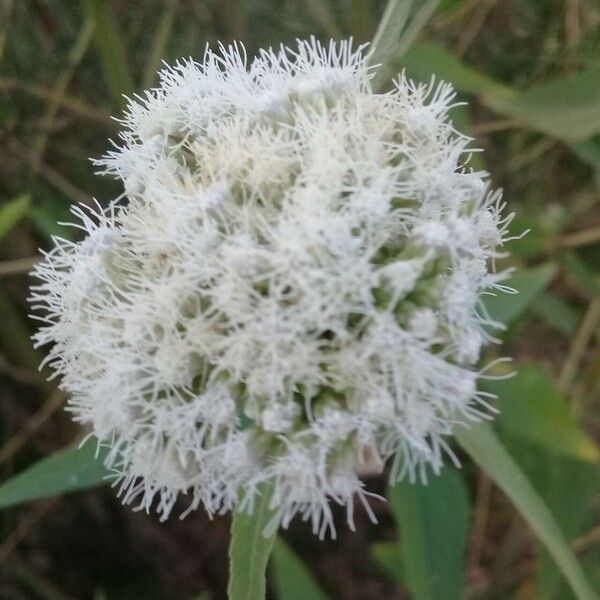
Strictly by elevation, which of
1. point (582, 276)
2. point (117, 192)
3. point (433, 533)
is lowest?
point (433, 533)

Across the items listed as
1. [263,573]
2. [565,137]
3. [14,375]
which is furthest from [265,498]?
[14,375]

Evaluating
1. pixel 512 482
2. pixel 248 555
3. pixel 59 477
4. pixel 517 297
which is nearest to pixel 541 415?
pixel 517 297

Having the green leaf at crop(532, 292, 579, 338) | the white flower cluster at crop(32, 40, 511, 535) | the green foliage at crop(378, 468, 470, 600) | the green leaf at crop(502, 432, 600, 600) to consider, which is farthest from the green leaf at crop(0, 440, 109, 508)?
the green leaf at crop(532, 292, 579, 338)

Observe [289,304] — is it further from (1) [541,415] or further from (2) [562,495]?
(2) [562,495]

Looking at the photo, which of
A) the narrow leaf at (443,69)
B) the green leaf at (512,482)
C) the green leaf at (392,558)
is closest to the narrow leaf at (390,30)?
the narrow leaf at (443,69)

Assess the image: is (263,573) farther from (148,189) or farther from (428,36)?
(428,36)

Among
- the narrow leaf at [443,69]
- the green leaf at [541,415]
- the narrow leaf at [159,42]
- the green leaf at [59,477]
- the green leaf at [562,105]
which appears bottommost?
the green leaf at [59,477]

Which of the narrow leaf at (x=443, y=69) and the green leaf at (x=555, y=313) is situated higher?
the narrow leaf at (x=443, y=69)

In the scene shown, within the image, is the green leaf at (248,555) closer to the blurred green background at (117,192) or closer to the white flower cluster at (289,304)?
the white flower cluster at (289,304)
